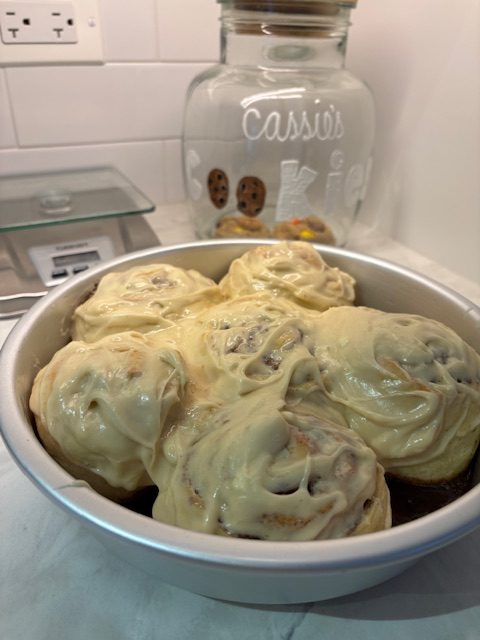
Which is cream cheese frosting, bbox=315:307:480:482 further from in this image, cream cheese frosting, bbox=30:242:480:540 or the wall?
the wall

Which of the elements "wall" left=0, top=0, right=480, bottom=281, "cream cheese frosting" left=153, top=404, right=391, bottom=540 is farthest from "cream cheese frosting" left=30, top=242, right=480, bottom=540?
"wall" left=0, top=0, right=480, bottom=281

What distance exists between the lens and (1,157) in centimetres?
94

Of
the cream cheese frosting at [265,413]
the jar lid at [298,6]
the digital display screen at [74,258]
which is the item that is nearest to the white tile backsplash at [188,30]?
the jar lid at [298,6]

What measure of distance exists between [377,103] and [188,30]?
370mm

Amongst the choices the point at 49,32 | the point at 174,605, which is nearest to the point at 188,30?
the point at 49,32

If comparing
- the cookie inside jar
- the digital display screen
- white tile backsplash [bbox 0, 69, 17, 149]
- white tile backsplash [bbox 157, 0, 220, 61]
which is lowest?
the digital display screen

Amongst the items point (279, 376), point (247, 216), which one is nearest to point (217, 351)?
point (279, 376)

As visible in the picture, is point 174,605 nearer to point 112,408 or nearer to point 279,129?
point 112,408

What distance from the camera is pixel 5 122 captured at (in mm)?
915

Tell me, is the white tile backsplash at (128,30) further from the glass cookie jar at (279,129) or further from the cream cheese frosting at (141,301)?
the cream cheese frosting at (141,301)

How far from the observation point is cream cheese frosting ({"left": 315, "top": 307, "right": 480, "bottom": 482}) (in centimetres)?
44

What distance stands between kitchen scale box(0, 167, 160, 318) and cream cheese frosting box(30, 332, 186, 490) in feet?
1.12

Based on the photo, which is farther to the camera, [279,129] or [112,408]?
[279,129]

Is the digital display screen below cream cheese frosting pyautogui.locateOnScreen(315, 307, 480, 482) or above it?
below
